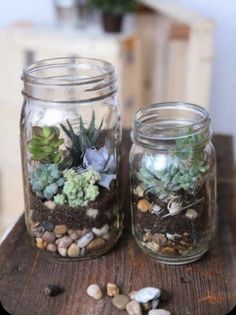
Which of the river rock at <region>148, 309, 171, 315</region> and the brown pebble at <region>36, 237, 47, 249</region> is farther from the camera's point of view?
the brown pebble at <region>36, 237, 47, 249</region>

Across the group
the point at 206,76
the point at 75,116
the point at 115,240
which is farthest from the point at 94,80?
the point at 206,76

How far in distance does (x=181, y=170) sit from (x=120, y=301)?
163mm

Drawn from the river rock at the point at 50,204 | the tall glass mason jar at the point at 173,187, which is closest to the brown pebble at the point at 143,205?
the tall glass mason jar at the point at 173,187

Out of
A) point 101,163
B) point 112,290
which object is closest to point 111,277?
point 112,290

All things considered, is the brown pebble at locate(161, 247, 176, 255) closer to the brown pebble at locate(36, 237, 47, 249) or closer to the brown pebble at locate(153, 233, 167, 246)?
the brown pebble at locate(153, 233, 167, 246)

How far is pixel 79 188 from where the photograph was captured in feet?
2.23

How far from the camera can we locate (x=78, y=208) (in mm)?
688

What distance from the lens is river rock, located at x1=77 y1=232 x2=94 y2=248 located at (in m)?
0.70

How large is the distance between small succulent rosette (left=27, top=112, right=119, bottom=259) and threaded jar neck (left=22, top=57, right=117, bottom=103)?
0.13ft

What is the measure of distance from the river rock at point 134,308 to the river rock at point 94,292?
0.04 metres

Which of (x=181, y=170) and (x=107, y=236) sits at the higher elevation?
(x=181, y=170)

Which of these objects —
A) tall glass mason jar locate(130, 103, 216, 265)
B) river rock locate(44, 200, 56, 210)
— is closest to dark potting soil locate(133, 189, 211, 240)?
tall glass mason jar locate(130, 103, 216, 265)

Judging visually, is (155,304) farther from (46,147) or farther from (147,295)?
(46,147)

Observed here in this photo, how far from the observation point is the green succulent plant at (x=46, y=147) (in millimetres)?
688
